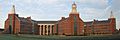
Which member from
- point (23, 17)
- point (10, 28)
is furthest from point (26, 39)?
point (23, 17)

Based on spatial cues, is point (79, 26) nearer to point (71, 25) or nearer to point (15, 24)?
point (71, 25)

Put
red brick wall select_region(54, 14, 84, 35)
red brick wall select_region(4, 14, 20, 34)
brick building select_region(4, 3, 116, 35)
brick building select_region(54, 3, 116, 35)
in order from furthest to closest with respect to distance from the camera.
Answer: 1. red brick wall select_region(4, 14, 20, 34)
2. brick building select_region(4, 3, 116, 35)
3. brick building select_region(54, 3, 116, 35)
4. red brick wall select_region(54, 14, 84, 35)

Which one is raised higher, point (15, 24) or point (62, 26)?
point (15, 24)

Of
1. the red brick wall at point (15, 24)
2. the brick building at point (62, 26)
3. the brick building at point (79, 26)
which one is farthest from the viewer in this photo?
the red brick wall at point (15, 24)

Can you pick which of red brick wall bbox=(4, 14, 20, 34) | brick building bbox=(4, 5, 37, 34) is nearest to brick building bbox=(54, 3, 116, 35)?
brick building bbox=(4, 5, 37, 34)

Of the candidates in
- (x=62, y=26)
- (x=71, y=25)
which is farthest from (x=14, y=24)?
(x=71, y=25)

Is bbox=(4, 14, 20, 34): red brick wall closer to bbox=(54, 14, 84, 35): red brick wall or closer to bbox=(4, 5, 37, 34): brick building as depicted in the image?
bbox=(4, 5, 37, 34): brick building

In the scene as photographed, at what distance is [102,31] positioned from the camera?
302 feet

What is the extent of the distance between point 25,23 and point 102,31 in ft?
86.4

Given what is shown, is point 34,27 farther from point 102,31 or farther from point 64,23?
point 102,31

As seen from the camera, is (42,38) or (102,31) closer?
(42,38)

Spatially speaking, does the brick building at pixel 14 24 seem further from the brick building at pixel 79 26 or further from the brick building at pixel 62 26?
the brick building at pixel 79 26

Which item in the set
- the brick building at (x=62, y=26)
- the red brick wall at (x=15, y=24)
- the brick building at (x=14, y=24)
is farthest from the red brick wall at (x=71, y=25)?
the red brick wall at (x=15, y=24)

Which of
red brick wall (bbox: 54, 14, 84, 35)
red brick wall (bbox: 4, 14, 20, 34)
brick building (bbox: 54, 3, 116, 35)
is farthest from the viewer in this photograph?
red brick wall (bbox: 4, 14, 20, 34)
